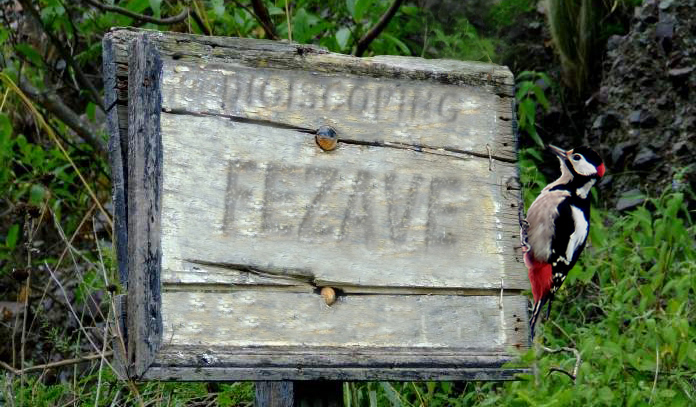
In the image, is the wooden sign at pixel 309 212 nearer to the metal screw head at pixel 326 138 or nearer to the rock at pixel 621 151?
the metal screw head at pixel 326 138

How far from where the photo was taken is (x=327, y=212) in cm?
215

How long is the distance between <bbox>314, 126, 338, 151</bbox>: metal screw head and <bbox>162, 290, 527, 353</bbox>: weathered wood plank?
0.33 m

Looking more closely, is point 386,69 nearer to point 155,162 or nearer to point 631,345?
point 155,162

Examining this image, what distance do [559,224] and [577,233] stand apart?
5.6 inches

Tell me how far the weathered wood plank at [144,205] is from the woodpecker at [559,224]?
1077mm

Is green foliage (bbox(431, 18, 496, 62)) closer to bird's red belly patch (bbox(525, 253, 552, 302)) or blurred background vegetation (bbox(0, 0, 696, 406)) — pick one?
blurred background vegetation (bbox(0, 0, 696, 406))

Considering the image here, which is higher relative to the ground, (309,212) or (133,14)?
(309,212)

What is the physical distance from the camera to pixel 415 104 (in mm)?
2287

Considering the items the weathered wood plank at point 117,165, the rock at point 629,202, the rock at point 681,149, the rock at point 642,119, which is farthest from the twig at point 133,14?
the rock at point 681,149

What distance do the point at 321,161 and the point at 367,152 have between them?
12 centimetres

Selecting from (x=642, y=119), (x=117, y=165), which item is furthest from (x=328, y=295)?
(x=642, y=119)

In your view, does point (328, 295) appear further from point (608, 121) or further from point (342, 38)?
point (608, 121)

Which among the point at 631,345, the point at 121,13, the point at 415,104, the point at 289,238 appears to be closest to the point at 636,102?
the point at 631,345

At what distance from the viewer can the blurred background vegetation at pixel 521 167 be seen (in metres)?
3.41
